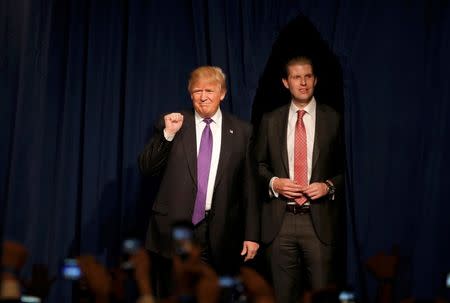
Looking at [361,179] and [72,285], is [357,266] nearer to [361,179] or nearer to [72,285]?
[361,179]

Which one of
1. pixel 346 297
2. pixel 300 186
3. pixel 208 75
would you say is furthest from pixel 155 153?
pixel 346 297

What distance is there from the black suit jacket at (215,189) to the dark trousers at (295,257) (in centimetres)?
15

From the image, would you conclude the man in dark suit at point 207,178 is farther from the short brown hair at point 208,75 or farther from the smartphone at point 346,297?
the smartphone at point 346,297

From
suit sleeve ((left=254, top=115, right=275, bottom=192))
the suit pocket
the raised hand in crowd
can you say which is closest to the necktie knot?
suit sleeve ((left=254, top=115, right=275, bottom=192))

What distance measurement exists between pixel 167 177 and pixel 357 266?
1.06m

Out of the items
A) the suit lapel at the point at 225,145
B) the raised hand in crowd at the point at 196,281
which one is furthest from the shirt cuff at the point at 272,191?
the raised hand in crowd at the point at 196,281

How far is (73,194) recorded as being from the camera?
4094 millimetres

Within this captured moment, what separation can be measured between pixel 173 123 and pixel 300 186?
67 cm

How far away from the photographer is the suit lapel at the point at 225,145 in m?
3.43

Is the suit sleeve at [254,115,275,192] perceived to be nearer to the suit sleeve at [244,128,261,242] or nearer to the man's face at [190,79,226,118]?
the suit sleeve at [244,128,261,242]

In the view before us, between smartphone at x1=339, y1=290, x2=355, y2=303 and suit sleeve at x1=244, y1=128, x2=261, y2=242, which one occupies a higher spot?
suit sleeve at x1=244, y1=128, x2=261, y2=242

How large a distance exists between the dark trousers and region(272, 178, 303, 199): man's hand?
11 centimetres

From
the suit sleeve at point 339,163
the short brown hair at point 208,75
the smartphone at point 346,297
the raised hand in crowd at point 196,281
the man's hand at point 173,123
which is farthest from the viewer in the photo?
the suit sleeve at point 339,163

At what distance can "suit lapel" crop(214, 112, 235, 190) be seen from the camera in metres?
3.43
